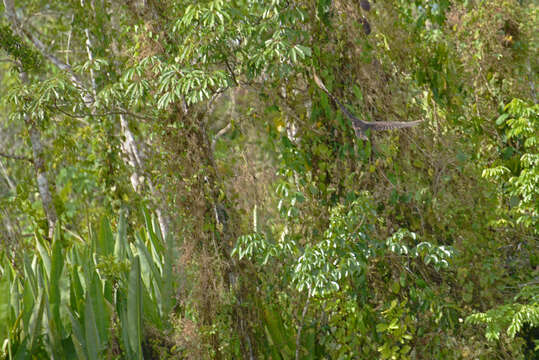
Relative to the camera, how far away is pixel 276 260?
13.6 feet

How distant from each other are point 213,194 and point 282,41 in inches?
38.5

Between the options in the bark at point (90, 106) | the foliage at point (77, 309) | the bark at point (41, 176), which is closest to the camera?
the foliage at point (77, 309)

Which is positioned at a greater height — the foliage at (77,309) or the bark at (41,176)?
the bark at (41,176)

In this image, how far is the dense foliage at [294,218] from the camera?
3.79 meters

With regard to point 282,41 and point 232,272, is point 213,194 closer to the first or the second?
point 232,272

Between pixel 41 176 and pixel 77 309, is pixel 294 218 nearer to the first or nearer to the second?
pixel 77 309

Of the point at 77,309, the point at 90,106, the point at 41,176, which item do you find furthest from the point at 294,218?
the point at 41,176

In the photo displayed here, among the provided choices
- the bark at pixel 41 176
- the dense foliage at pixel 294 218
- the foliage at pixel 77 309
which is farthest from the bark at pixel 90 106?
the foliage at pixel 77 309

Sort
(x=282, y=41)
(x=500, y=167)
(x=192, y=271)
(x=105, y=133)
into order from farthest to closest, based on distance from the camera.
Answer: (x=105, y=133) < (x=500, y=167) < (x=192, y=271) < (x=282, y=41)

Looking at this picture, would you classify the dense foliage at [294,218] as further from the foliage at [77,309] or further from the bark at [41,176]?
the bark at [41,176]

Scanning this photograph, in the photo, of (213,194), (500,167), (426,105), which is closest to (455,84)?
(426,105)

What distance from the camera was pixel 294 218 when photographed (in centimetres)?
421

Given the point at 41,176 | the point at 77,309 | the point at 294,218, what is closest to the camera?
the point at 77,309

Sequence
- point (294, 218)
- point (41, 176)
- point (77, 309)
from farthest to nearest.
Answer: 1. point (41, 176)
2. point (294, 218)
3. point (77, 309)
